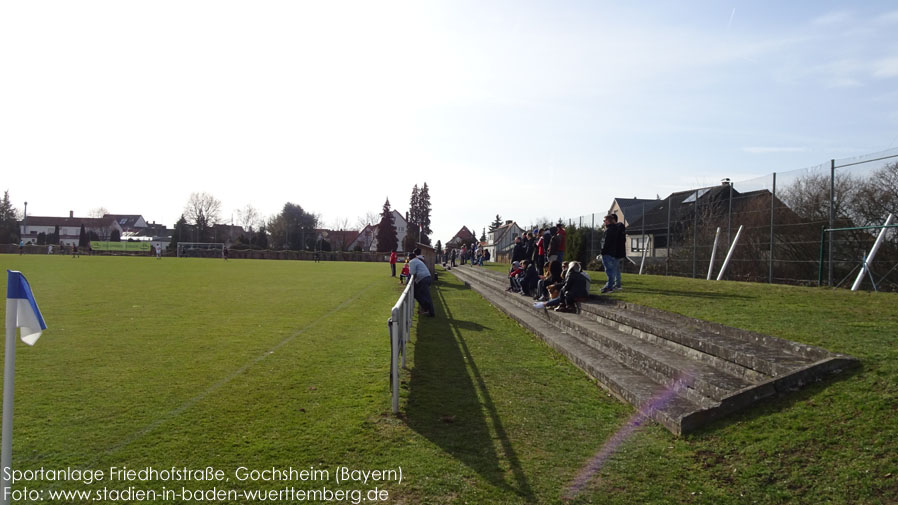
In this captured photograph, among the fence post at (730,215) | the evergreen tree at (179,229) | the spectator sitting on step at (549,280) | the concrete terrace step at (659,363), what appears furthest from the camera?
the evergreen tree at (179,229)

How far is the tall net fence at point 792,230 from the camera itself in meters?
10.3

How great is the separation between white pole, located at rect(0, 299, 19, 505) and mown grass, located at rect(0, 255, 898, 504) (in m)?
0.76

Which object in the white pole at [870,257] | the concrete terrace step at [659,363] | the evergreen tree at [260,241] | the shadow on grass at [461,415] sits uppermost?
the evergreen tree at [260,241]

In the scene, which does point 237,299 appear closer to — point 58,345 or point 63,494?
point 58,345

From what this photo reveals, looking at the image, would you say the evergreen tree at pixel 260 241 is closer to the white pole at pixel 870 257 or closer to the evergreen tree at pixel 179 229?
the evergreen tree at pixel 179 229

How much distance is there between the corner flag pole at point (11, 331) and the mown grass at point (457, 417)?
2.67ft

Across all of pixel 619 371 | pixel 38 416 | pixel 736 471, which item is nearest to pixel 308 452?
pixel 38 416

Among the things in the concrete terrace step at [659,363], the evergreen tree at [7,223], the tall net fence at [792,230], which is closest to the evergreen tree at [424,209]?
the evergreen tree at [7,223]

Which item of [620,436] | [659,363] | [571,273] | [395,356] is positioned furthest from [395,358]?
[571,273]

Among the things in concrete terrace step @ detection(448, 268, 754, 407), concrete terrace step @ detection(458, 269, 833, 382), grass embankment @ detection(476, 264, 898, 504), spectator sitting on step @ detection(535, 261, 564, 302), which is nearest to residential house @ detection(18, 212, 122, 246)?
spectator sitting on step @ detection(535, 261, 564, 302)

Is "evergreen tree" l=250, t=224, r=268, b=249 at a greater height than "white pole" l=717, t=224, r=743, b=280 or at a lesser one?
greater

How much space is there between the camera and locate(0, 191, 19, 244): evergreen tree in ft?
253

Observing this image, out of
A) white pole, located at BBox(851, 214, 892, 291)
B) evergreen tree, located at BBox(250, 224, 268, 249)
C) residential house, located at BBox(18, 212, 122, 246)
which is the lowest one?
white pole, located at BBox(851, 214, 892, 291)

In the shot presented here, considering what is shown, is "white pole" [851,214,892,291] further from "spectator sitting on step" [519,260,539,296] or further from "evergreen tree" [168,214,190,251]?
"evergreen tree" [168,214,190,251]
